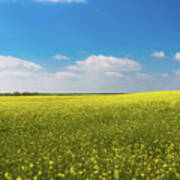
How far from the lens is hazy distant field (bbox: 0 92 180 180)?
9.52 metres

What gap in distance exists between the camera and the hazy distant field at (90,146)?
31.2 feet

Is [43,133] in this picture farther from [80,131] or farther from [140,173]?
[140,173]

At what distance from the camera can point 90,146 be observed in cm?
1215

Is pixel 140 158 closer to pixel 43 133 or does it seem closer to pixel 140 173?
pixel 140 173

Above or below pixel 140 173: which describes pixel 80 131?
above

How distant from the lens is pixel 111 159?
10.7 metres

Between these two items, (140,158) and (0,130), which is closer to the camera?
(140,158)

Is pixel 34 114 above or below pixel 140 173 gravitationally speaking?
above

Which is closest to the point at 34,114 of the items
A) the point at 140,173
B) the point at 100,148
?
the point at 100,148

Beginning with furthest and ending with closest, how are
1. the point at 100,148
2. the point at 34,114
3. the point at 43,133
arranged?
the point at 34,114 → the point at 43,133 → the point at 100,148

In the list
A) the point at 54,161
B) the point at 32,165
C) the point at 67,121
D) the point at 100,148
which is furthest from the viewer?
the point at 67,121

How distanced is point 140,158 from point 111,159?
164 centimetres

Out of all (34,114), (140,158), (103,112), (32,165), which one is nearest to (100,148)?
(140,158)

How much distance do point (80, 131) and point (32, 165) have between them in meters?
5.33
